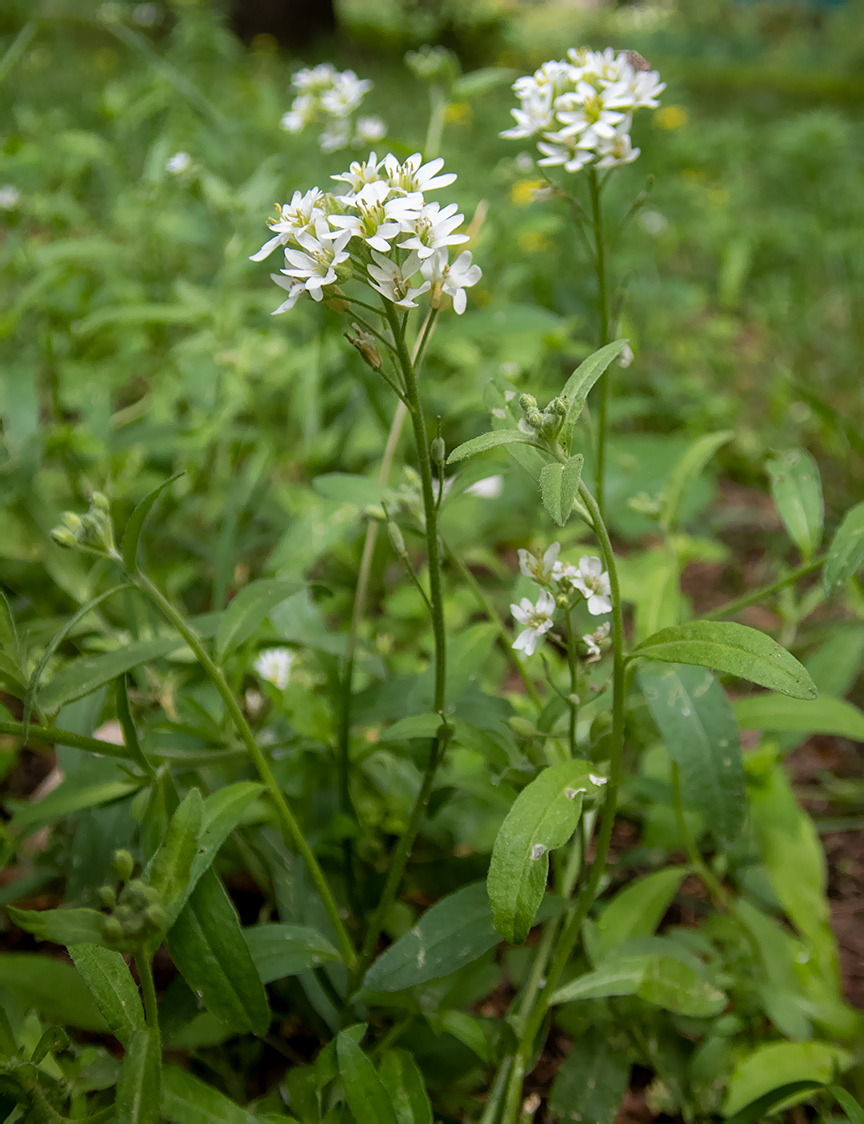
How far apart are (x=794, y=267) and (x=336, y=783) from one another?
13.8 ft

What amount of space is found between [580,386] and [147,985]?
0.93m

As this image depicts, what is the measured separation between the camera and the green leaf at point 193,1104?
105 cm

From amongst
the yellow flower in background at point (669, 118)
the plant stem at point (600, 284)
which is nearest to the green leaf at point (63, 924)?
the plant stem at point (600, 284)

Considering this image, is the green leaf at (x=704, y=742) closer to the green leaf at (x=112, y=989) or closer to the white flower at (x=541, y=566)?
the white flower at (x=541, y=566)

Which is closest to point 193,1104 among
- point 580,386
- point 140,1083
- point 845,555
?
point 140,1083

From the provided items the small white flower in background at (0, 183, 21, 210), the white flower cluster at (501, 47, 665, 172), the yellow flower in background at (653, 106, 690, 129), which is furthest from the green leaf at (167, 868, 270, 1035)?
the yellow flower in background at (653, 106, 690, 129)

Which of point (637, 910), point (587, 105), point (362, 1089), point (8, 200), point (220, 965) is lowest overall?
point (637, 910)

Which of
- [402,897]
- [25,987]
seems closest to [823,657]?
[402,897]

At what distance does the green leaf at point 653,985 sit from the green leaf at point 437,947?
0.17m

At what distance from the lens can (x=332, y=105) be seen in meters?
2.08

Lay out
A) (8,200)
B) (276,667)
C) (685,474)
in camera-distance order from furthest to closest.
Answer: (8,200) → (276,667) → (685,474)

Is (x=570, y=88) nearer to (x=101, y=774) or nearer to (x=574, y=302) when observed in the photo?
(x=101, y=774)

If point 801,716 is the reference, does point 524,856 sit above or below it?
above

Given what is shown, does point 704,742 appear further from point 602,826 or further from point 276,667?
point 276,667
